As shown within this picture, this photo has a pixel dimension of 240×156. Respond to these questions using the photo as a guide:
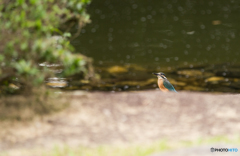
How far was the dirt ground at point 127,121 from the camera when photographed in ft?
19.5

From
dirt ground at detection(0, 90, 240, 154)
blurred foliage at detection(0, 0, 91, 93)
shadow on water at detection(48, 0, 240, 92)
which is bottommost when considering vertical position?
dirt ground at detection(0, 90, 240, 154)

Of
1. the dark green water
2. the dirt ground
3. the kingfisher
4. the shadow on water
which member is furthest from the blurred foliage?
the dark green water

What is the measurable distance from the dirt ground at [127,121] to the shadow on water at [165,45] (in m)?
1.76

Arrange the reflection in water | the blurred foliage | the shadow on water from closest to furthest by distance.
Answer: the blurred foliage → the shadow on water → the reflection in water

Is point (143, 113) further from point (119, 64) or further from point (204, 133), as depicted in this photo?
point (119, 64)

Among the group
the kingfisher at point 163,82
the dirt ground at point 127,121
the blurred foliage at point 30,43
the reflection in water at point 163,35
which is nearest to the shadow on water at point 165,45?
the reflection in water at point 163,35

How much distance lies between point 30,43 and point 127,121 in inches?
78.3

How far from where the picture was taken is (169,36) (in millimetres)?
14969

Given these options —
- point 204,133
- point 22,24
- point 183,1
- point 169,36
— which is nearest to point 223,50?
point 169,36

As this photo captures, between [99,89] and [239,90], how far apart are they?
124 inches

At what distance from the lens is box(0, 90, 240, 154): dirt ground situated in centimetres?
595

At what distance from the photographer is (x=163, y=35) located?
1518cm

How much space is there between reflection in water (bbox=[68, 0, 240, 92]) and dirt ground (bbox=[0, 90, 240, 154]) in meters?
2.65

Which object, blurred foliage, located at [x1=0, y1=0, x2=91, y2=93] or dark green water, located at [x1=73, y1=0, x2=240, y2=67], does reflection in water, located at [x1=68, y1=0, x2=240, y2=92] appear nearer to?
dark green water, located at [x1=73, y1=0, x2=240, y2=67]
